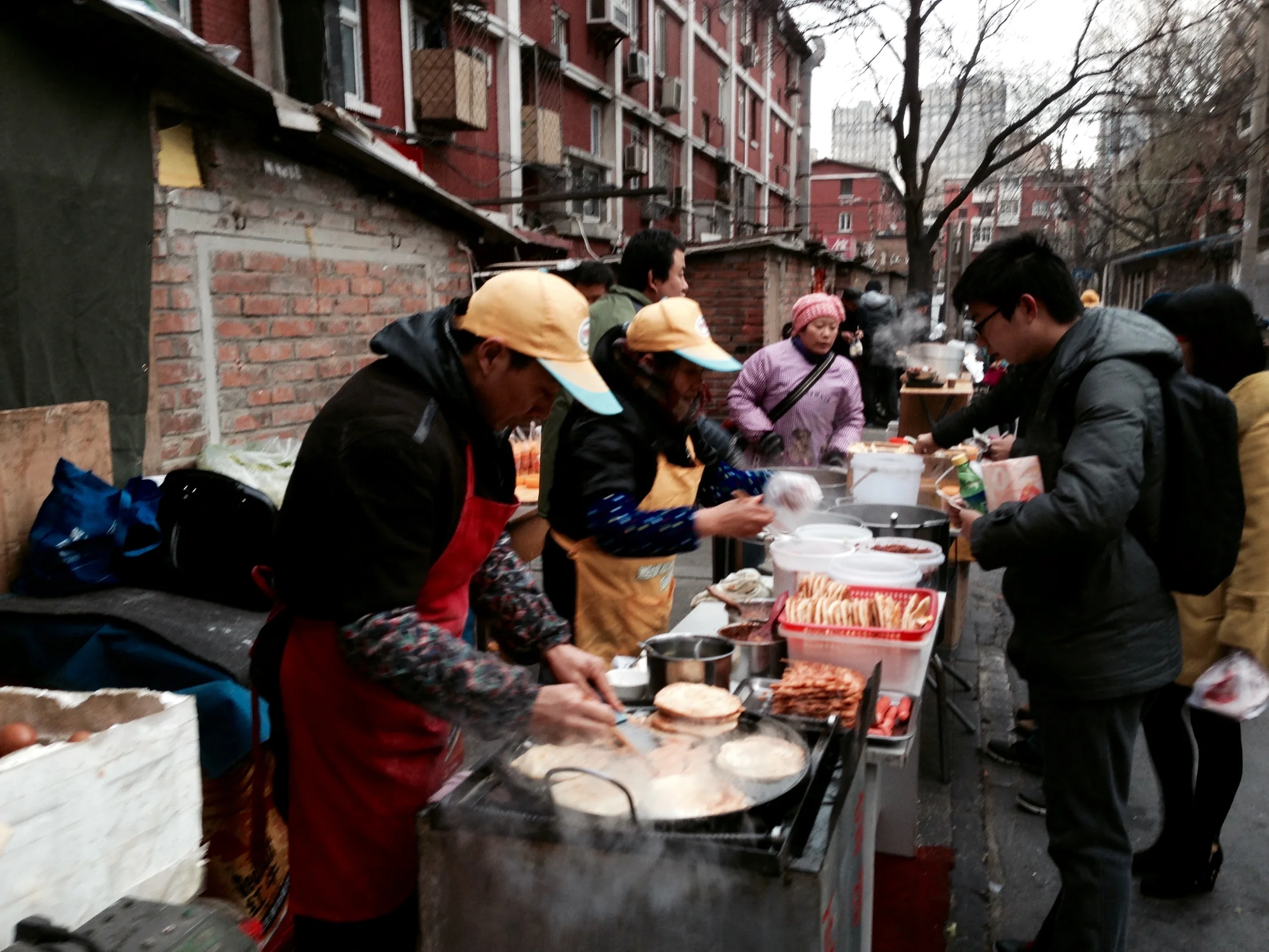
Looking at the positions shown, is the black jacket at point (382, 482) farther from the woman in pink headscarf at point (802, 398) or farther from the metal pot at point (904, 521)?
the woman in pink headscarf at point (802, 398)

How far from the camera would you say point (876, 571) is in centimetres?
312

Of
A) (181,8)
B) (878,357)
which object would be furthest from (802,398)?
(878,357)

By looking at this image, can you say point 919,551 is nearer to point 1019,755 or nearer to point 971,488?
point 971,488

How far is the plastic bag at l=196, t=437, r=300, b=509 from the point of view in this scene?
3.90 meters

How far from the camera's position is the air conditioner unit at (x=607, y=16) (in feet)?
59.6

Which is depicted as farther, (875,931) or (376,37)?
(376,37)

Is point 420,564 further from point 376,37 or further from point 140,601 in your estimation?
point 376,37

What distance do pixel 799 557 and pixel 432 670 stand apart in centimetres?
171

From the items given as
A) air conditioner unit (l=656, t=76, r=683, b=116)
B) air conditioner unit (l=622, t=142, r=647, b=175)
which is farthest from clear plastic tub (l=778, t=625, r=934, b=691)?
air conditioner unit (l=656, t=76, r=683, b=116)

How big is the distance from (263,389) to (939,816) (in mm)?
4153

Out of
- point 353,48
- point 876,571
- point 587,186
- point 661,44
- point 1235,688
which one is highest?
point 661,44

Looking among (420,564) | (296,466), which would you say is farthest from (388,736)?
(296,466)

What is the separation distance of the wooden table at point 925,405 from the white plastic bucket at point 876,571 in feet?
16.8

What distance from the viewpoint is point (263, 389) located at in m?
5.09
